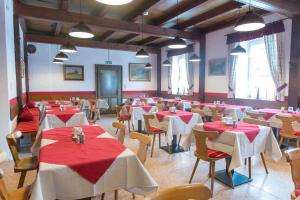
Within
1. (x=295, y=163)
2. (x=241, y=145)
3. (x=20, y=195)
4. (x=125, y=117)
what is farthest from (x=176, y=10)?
(x=20, y=195)

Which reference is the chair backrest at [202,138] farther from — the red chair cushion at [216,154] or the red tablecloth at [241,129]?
the red tablecloth at [241,129]

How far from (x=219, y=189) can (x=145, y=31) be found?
5.08 metres

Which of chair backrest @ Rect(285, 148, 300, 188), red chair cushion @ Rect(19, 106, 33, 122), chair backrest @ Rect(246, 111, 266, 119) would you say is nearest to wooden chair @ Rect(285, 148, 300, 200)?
chair backrest @ Rect(285, 148, 300, 188)

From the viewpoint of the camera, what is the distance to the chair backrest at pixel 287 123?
3777 millimetres

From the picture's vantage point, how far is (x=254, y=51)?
19.9ft

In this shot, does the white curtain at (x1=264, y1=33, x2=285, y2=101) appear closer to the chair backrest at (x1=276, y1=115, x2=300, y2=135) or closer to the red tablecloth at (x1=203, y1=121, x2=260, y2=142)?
the chair backrest at (x1=276, y1=115, x2=300, y2=135)

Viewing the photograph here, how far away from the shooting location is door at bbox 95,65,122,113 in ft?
30.2

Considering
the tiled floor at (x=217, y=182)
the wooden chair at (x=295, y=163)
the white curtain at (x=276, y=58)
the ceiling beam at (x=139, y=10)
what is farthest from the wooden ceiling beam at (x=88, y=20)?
the wooden chair at (x=295, y=163)

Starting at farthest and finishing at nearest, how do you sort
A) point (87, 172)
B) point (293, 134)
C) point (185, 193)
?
point (293, 134)
point (87, 172)
point (185, 193)

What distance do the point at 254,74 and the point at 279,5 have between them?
2211 millimetres

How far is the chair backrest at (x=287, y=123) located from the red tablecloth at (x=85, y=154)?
3307 millimetres

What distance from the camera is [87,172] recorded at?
62.0 inches

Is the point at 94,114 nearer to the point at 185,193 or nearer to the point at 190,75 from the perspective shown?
the point at 190,75

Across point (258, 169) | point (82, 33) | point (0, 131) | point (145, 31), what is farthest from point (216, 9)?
point (0, 131)
